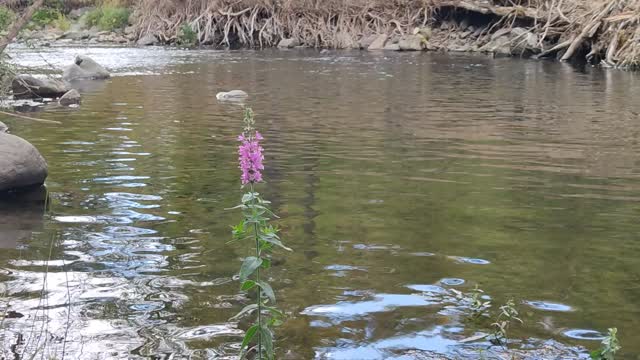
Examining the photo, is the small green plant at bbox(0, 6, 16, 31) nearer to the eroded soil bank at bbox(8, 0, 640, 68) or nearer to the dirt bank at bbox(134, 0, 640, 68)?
the eroded soil bank at bbox(8, 0, 640, 68)

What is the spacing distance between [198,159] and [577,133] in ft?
18.5

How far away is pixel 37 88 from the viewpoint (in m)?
19.1

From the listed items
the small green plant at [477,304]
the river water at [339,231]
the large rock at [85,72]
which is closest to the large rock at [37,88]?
the river water at [339,231]

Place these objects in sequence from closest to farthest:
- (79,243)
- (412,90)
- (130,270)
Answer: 1. (130,270)
2. (79,243)
3. (412,90)

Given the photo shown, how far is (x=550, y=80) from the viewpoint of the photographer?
2161cm

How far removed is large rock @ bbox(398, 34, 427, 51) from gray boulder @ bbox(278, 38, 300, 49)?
5094mm

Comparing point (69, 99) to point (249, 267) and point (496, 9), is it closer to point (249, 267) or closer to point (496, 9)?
point (249, 267)

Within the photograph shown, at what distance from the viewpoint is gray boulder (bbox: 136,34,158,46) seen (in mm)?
40469

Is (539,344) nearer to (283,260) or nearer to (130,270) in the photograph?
(283,260)

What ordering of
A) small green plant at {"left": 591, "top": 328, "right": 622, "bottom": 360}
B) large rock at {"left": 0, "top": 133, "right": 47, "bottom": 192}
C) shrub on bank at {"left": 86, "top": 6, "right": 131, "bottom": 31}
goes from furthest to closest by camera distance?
shrub on bank at {"left": 86, "top": 6, "right": 131, "bottom": 31} → large rock at {"left": 0, "top": 133, "right": 47, "bottom": 192} → small green plant at {"left": 591, "top": 328, "right": 622, "bottom": 360}

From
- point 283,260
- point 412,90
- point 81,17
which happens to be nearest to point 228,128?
point 412,90

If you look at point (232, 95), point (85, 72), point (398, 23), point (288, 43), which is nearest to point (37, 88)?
point (232, 95)

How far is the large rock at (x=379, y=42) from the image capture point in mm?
36009

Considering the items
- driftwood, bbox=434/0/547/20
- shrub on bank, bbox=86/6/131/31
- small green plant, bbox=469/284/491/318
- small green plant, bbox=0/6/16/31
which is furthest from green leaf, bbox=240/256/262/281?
shrub on bank, bbox=86/6/131/31
